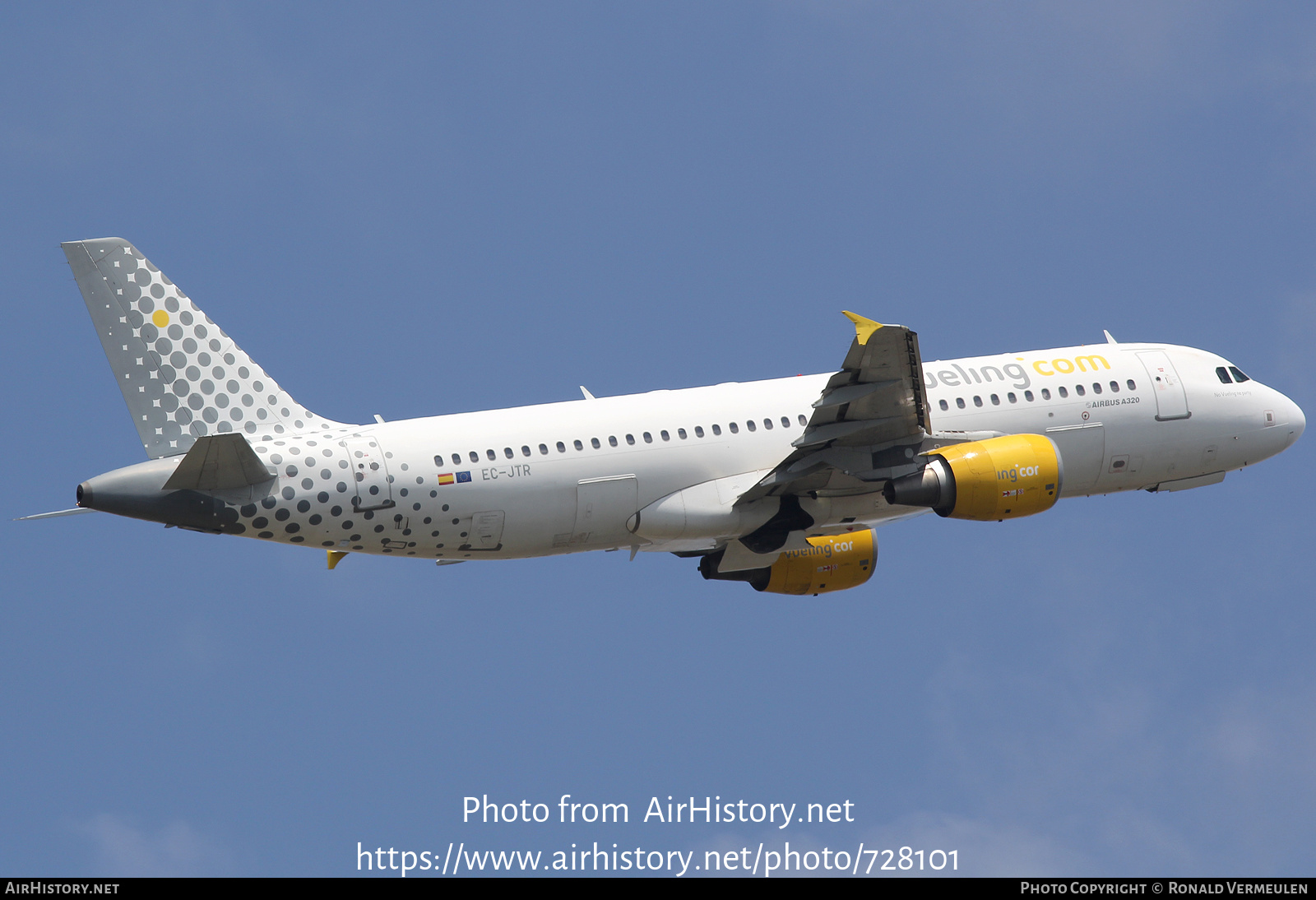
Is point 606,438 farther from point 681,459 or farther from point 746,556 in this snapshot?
point 746,556

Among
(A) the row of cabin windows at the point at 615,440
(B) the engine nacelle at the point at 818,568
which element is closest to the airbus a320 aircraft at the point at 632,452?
(A) the row of cabin windows at the point at 615,440

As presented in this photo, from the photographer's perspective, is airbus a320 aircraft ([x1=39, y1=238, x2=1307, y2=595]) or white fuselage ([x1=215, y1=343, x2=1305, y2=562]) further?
white fuselage ([x1=215, y1=343, x2=1305, y2=562])

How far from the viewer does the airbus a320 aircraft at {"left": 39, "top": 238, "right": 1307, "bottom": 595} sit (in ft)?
120

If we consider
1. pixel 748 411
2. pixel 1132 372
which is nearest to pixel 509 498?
pixel 748 411

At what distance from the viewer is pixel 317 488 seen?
3653 cm

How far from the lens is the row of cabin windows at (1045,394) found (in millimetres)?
41562

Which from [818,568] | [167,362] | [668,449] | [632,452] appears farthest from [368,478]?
[818,568]

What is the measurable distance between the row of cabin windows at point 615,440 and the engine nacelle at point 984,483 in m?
3.14

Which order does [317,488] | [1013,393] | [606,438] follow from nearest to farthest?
[317,488], [606,438], [1013,393]

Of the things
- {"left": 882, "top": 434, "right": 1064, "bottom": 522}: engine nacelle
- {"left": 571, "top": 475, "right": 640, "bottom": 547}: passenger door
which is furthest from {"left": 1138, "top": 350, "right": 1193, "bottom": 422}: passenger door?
{"left": 571, "top": 475, "right": 640, "bottom": 547}: passenger door

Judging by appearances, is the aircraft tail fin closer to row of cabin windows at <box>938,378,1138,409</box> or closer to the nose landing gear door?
the nose landing gear door

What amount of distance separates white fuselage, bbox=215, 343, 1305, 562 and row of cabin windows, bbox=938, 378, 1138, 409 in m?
0.04

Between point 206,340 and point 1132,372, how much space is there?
22.1 meters

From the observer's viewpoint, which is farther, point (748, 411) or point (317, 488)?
point (748, 411)
